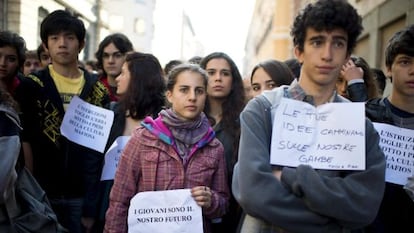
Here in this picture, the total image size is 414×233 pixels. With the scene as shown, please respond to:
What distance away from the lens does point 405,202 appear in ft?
8.34

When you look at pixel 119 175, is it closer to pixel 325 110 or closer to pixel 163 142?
pixel 163 142

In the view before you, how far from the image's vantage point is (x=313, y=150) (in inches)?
81.0

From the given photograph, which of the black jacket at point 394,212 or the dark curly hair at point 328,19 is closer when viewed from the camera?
the dark curly hair at point 328,19

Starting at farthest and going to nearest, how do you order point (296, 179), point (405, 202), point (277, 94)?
point (405, 202), point (277, 94), point (296, 179)

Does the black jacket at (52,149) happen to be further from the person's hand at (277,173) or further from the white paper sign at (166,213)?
the person's hand at (277,173)

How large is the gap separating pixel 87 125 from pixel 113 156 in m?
0.31

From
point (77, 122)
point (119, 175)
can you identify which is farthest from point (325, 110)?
point (77, 122)

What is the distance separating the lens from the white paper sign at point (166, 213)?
2447 millimetres

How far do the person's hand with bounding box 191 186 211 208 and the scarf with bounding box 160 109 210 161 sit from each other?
23 cm

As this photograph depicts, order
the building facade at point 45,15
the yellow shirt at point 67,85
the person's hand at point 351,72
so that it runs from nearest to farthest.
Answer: the person's hand at point 351,72
the yellow shirt at point 67,85
the building facade at point 45,15

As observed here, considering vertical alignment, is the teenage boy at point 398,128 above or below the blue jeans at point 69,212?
above

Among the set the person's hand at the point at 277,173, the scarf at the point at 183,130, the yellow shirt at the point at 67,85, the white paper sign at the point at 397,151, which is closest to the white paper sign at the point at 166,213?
the scarf at the point at 183,130

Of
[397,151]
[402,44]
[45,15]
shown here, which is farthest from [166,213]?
[45,15]

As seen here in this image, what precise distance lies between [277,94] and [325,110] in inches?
9.5
